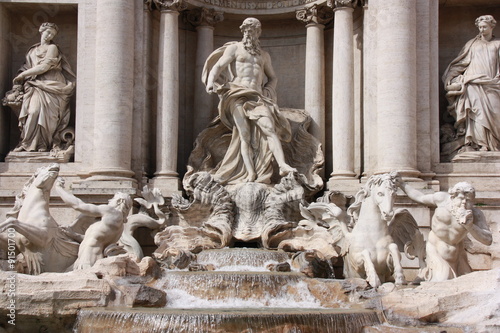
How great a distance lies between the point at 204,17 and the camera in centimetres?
1839

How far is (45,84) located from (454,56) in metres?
9.07

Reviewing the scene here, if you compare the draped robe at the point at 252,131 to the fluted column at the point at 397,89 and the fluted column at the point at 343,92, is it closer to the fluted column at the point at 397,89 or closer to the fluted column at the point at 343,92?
the fluted column at the point at 343,92

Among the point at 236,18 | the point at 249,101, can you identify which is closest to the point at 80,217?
the point at 249,101

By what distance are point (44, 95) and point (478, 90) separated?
30.1 feet

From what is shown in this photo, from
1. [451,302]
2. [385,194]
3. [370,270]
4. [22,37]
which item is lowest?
[451,302]

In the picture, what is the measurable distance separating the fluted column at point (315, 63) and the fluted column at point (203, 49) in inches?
79.8

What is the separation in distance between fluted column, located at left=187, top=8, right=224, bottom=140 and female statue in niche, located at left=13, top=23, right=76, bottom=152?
2965 millimetres

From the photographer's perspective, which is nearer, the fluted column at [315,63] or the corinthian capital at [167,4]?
the corinthian capital at [167,4]

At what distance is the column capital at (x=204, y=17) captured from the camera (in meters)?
18.4

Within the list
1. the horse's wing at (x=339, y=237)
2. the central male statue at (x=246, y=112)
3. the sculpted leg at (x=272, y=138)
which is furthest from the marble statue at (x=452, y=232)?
the central male statue at (x=246, y=112)

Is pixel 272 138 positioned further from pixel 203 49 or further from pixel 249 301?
pixel 249 301

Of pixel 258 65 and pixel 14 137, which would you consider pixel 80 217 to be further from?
pixel 258 65

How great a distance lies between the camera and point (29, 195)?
13750 mm

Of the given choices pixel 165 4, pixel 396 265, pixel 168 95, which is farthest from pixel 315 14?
pixel 396 265
